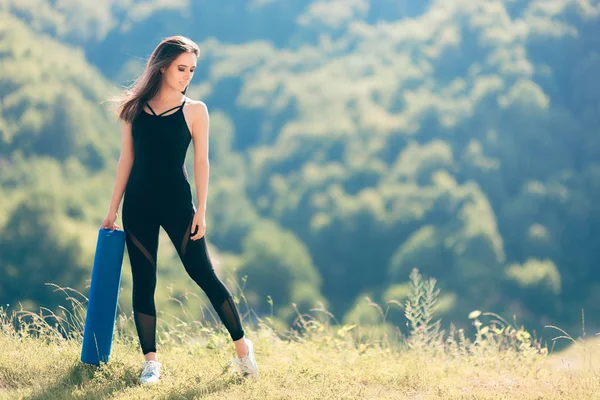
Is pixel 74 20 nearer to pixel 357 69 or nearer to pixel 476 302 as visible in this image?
pixel 357 69

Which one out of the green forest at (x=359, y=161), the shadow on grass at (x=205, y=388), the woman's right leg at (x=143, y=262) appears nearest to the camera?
the shadow on grass at (x=205, y=388)

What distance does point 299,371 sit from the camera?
3164mm

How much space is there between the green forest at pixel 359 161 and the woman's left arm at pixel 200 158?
106 ft

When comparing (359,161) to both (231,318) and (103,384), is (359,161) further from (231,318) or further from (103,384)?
(103,384)

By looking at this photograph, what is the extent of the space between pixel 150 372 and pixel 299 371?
69 centimetres

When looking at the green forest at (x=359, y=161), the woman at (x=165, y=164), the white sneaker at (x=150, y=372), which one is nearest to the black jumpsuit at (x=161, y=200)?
the woman at (x=165, y=164)

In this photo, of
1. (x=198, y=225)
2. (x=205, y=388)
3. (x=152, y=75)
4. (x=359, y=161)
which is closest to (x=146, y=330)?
(x=205, y=388)

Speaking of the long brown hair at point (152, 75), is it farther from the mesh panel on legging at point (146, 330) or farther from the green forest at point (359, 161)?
the green forest at point (359, 161)

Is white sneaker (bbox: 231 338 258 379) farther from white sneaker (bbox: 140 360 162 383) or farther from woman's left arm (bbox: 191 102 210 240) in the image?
woman's left arm (bbox: 191 102 210 240)

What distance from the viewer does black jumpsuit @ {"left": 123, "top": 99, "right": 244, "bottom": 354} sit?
2926 mm

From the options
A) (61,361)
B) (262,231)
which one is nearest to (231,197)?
(262,231)

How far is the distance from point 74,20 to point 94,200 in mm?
26872

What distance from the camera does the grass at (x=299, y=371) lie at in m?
2.92

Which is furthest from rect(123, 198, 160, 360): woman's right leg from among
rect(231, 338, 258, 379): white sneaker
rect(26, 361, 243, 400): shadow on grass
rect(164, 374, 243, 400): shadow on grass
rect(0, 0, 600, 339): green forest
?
rect(0, 0, 600, 339): green forest
